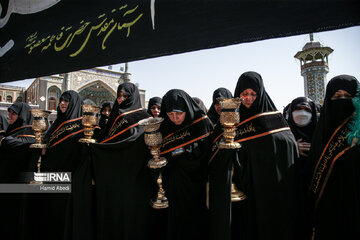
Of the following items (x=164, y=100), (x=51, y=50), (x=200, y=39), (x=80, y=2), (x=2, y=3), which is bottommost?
(x=164, y=100)

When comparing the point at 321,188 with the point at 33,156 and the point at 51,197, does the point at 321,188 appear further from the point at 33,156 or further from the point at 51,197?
the point at 33,156

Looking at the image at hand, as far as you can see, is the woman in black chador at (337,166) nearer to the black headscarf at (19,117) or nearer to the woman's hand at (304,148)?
the woman's hand at (304,148)

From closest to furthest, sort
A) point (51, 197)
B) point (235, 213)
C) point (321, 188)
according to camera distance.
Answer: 1. point (321, 188)
2. point (235, 213)
3. point (51, 197)

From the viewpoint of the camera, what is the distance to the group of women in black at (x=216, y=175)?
144cm

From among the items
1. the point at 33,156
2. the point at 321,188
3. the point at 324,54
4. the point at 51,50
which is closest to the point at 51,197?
the point at 33,156

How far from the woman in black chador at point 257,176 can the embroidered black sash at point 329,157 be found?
15cm

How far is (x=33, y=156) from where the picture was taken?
95.7 inches


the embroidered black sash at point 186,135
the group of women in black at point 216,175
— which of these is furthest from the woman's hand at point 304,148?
the embroidered black sash at point 186,135

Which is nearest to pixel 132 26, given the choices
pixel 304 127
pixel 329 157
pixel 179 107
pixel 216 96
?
pixel 179 107

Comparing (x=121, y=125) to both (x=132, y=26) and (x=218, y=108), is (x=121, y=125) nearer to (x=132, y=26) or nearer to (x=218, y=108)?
(x=132, y=26)

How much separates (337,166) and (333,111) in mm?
403

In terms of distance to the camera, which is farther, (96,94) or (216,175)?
(96,94)

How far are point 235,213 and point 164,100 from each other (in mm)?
1151

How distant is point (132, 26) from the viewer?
1.43 meters
